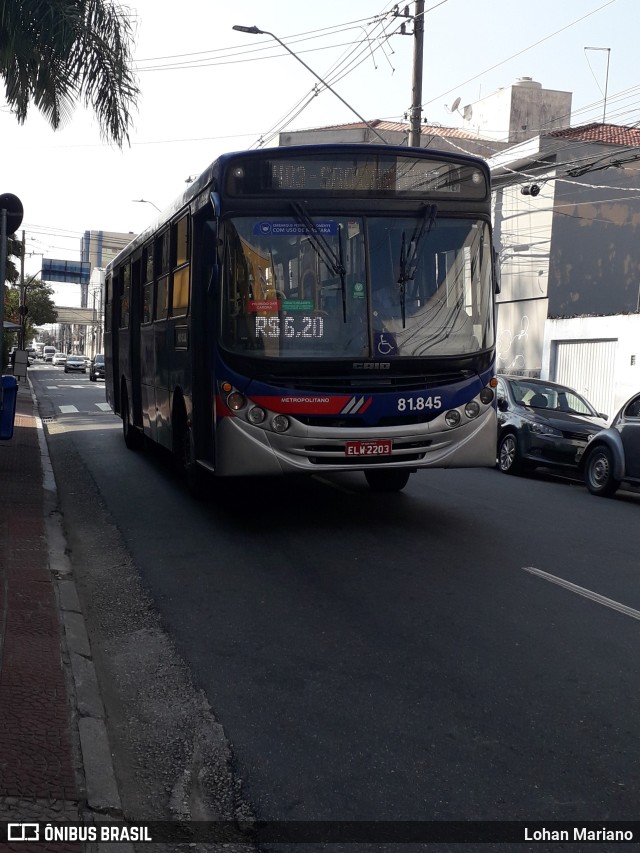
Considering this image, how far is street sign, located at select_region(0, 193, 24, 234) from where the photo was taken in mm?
10148

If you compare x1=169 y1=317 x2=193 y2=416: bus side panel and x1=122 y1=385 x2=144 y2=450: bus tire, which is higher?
x1=169 y1=317 x2=193 y2=416: bus side panel

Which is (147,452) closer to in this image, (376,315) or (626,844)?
(376,315)

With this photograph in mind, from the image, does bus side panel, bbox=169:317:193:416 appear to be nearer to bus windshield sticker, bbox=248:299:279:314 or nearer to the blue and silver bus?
the blue and silver bus

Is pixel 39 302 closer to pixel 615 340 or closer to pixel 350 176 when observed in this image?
pixel 615 340

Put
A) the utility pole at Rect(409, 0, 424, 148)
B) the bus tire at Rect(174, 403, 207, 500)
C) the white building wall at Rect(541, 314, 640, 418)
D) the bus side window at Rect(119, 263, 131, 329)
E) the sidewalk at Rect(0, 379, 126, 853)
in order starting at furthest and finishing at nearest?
the white building wall at Rect(541, 314, 640, 418) → the utility pole at Rect(409, 0, 424, 148) → the bus side window at Rect(119, 263, 131, 329) → the bus tire at Rect(174, 403, 207, 500) → the sidewalk at Rect(0, 379, 126, 853)

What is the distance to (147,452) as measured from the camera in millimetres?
16094

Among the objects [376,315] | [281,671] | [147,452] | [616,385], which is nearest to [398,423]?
[376,315]

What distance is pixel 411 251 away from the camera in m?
8.80

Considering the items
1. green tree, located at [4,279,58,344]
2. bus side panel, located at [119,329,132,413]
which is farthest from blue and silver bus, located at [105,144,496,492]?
green tree, located at [4,279,58,344]

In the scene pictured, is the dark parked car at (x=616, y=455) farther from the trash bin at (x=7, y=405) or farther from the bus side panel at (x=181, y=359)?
the trash bin at (x=7, y=405)

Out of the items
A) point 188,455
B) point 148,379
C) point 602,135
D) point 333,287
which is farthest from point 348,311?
point 602,135

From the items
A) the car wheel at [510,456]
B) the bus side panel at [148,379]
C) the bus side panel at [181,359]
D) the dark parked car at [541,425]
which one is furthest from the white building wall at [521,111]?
the bus side panel at [181,359]

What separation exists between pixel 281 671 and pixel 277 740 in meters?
0.90

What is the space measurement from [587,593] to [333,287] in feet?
11.3
